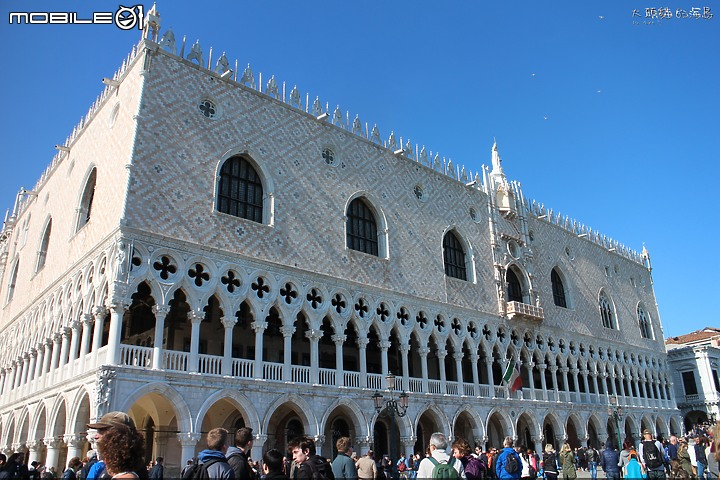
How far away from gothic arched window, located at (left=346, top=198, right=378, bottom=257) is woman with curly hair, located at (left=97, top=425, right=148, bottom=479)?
16922 mm

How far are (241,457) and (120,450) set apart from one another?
1.61m

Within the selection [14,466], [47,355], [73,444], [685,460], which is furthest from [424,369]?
[14,466]

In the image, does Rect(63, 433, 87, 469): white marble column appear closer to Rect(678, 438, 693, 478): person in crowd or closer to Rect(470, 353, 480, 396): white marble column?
Rect(678, 438, 693, 478): person in crowd

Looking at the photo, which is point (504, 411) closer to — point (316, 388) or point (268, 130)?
point (316, 388)

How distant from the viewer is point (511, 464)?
6996mm

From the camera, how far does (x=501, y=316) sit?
24375 mm

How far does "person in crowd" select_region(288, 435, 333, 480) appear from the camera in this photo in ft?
16.4

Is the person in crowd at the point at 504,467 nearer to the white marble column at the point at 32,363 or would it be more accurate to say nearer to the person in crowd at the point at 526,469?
the person in crowd at the point at 526,469

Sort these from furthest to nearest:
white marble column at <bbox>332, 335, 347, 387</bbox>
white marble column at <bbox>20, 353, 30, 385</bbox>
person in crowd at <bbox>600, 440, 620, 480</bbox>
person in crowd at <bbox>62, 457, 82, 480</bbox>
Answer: white marble column at <bbox>20, 353, 30, 385</bbox>
white marble column at <bbox>332, 335, 347, 387</bbox>
person in crowd at <bbox>600, 440, 620, 480</bbox>
person in crowd at <bbox>62, 457, 82, 480</bbox>

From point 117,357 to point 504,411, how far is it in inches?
577

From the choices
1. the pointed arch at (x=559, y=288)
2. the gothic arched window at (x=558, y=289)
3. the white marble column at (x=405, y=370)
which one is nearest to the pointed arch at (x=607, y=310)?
the pointed arch at (x=559, y=288)

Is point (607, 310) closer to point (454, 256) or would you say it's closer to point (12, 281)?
point (454, 256)

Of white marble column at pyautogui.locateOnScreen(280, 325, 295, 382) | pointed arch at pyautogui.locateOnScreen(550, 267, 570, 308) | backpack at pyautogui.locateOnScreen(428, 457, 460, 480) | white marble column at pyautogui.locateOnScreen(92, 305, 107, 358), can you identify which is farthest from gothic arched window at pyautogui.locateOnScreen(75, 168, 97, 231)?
pointed arch at pyautogui.locateOnScreen(550, 267, 570, 308)

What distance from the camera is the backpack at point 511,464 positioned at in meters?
6.97
